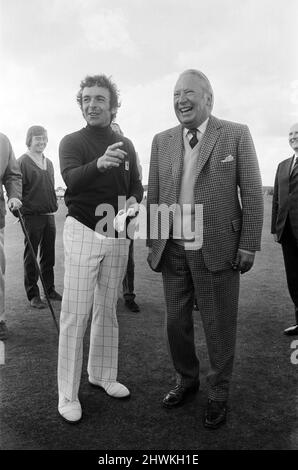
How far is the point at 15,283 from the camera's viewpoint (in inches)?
213

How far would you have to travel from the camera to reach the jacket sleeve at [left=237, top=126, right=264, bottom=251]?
2207 mm

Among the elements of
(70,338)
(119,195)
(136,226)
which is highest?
(119,195)

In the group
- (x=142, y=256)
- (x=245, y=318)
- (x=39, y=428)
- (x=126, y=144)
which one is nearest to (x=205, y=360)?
(x=245, y=318)

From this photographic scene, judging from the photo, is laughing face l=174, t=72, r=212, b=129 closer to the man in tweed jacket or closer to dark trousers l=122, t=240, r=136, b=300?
the man in tweed jacket

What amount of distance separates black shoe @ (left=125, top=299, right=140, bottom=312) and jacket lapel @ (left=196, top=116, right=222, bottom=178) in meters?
2.27

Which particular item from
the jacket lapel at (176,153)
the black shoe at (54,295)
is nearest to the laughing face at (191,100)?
the jacket lapel at (176,153)

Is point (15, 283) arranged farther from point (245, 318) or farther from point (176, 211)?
point (176, 211)

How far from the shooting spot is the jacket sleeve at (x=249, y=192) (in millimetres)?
2207

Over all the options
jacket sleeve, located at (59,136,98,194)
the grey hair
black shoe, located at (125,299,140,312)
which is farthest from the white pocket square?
black shoe, located at (125,299,140,312)

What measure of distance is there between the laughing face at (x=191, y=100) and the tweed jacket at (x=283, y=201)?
167 centimetres

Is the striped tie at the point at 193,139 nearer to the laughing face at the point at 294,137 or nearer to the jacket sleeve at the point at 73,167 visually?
the jacket sleeve at the point at 73,167

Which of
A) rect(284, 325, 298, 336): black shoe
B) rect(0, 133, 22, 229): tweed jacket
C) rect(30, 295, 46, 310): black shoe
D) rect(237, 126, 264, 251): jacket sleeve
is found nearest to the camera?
rect(237, 126, 264, 251): jacket sleeve

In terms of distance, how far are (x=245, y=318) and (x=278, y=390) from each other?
142 centimetres
